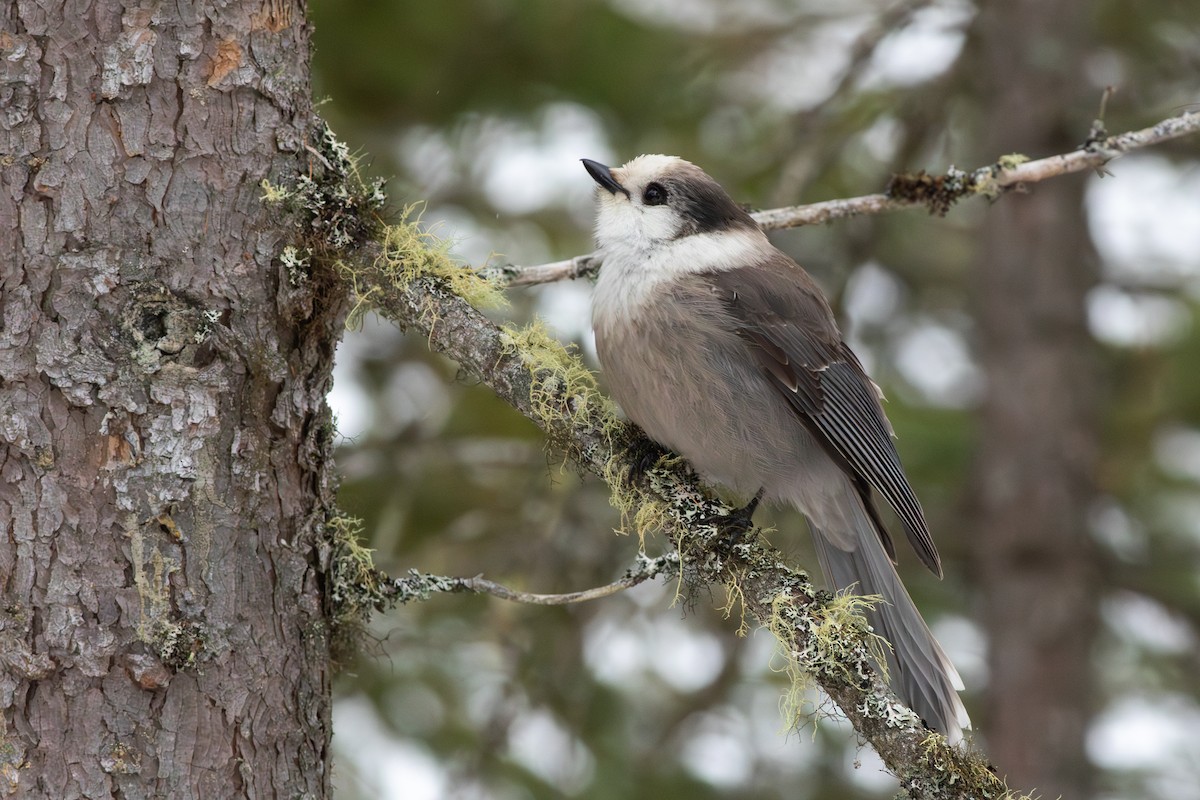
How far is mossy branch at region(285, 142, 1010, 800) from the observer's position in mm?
1912

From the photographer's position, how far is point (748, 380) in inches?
115

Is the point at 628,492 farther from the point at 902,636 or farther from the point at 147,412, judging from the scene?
the point at 147,412

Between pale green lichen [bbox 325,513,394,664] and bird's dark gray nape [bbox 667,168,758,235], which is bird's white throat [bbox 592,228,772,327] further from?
pale green lichen [bbox 325,513,394,664]

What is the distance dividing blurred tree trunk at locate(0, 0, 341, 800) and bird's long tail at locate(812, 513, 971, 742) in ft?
3.88

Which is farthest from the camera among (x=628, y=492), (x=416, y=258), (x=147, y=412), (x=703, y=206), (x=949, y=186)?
(x=703, y=206)

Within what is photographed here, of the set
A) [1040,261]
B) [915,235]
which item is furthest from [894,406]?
[915,235]

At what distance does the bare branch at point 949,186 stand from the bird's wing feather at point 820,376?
12.1 inches

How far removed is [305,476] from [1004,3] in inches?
Result: 150

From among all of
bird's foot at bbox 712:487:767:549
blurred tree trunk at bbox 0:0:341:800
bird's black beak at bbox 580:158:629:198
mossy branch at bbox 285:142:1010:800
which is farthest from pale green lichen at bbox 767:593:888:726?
bird's black beak at bbox 580:158:629:198

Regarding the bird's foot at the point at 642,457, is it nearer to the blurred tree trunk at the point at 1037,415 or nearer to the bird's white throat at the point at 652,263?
the bird's white throat at the point at 652,263

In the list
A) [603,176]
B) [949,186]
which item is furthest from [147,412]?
[949,186]

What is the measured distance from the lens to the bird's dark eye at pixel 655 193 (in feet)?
10.5

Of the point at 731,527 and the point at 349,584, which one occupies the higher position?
the point at 731,527

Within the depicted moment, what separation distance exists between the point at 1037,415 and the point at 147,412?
3674 millimetres
